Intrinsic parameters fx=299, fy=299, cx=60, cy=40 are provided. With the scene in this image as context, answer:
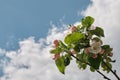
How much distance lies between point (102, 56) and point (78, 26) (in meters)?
0.78

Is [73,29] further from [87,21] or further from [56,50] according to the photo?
[56,50]

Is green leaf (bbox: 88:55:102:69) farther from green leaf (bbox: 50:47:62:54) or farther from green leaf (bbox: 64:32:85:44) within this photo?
green leaf (bbox: 50:47:62:54)

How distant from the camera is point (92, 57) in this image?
15.6 ft

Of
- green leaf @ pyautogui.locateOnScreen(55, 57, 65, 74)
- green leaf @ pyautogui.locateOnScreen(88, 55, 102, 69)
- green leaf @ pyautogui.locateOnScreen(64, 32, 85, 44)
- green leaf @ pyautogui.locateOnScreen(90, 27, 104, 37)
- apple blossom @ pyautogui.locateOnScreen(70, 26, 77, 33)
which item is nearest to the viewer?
green leaf @ pyautogui.locateOnScreen(88, 55, 102, 69)

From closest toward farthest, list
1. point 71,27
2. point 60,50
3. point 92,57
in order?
point 92,57 < point 60,50 < point 71,27

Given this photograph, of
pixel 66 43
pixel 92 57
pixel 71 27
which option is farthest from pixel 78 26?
pixel 92 57

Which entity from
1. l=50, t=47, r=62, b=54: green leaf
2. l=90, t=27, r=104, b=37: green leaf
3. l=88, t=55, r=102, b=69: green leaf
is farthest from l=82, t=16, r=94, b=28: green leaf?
l=88, t=55, r=102, b=69: green leaf

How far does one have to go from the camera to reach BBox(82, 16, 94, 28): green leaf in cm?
529

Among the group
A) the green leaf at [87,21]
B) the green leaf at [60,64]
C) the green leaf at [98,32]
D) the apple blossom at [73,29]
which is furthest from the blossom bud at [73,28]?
the green leaf at [60,64]

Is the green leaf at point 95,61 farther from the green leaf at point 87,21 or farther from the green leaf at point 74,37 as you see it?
the green leaf at point 87,21

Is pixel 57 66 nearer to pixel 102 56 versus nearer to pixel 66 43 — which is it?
pixel 66 43

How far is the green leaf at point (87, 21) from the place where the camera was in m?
5.29

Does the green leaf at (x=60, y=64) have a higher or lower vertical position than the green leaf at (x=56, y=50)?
lower

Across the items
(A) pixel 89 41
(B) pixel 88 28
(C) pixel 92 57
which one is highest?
(B) pixel 88 28
